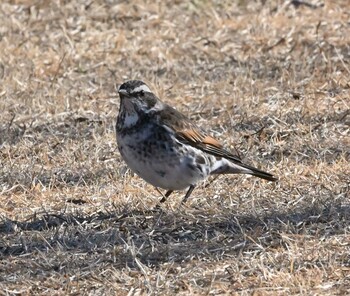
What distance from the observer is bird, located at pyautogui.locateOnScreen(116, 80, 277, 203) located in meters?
7.74

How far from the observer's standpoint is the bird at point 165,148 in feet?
25.4

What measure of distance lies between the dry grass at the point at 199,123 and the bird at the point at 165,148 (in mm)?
197

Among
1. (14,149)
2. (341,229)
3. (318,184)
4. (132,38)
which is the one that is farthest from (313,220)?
(132,38)

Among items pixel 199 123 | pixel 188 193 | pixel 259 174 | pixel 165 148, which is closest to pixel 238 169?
pixel 259 174

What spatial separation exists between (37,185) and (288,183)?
195cm

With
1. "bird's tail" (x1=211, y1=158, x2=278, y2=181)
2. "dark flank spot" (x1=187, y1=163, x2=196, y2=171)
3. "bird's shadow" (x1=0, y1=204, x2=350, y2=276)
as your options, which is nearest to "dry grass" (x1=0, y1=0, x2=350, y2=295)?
"bird's shadow" (x1=0, y1=204, x2=350, y2=276)

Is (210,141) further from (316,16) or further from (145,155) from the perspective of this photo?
(316,16)

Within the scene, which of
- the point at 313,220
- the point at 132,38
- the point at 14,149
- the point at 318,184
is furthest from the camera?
the point at 132,38

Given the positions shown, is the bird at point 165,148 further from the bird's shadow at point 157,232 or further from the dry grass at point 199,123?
the bird's shadow at point 157,232

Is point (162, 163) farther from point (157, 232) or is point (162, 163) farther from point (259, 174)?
point (259, 174)

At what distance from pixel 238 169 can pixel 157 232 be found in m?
1.20

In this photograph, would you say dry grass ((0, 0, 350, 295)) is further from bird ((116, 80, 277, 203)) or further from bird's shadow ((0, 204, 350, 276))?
bird ((116, 80, 277, 203))

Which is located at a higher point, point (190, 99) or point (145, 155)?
point (145, 155)

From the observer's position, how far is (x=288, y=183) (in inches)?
326
